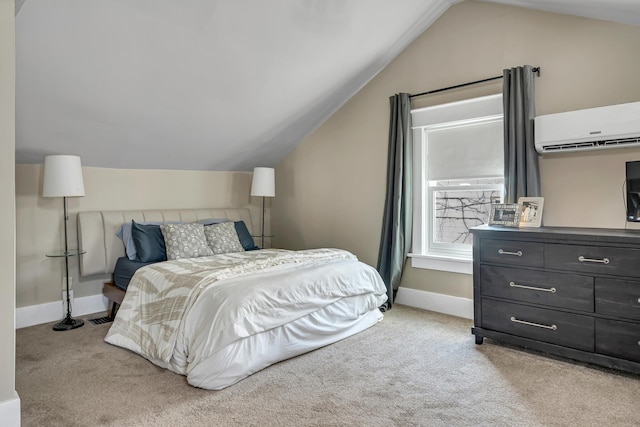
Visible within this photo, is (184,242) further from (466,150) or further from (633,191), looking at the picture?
(633,191)

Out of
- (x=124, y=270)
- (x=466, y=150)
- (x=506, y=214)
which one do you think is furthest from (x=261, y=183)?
(x=506, y=214)

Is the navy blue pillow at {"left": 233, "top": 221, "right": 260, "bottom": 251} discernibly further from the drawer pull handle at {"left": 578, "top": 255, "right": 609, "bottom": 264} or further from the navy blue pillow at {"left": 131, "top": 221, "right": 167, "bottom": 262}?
the drawer pull handle at {"left": 578, "top": 255, "right": 609, "bottom": 264}

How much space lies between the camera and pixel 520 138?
3.16 m

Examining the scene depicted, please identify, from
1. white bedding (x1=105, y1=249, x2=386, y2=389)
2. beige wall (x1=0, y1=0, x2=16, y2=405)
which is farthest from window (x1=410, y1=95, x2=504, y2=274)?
beige wall (x1=0, y1=0, x2=16, y2=405)

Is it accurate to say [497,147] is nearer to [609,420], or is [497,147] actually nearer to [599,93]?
[599,93]

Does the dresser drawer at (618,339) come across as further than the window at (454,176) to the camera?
No

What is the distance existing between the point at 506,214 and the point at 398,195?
3.47 ft

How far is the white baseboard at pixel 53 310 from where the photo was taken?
3516 mm

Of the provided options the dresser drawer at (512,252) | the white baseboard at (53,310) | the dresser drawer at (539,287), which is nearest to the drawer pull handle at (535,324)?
the dresser drawer at (539,287)

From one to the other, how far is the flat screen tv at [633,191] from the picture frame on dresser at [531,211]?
0.52 meters

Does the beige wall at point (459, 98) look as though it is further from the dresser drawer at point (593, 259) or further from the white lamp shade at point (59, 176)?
the white lamp shade at point (59, 176)

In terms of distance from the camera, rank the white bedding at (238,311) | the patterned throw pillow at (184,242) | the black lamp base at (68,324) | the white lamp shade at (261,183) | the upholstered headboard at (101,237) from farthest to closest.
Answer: the white lamp shade at (261,183) → the upholstered headboard at (101,237) → the patterned throw pillow at (184,242) → the black lamp base at (68,324) → the white bedding at (238,311)

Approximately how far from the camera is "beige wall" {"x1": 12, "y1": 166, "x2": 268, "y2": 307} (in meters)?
3.53

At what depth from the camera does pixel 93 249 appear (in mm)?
3750
